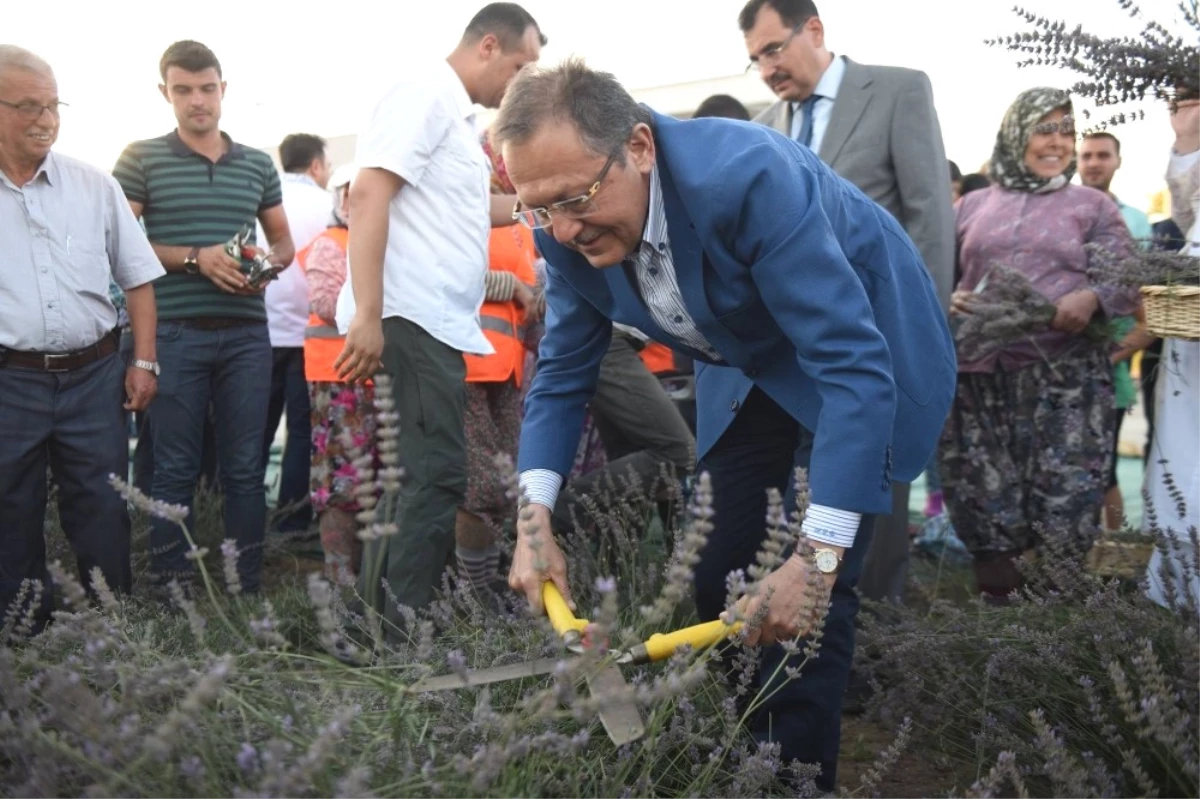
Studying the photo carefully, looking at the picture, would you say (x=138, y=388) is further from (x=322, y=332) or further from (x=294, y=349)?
(x=294, y=349)

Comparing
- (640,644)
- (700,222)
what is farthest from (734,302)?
(640,644)

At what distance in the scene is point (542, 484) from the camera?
2.65m

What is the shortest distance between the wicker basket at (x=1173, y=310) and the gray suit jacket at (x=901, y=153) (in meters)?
1.08

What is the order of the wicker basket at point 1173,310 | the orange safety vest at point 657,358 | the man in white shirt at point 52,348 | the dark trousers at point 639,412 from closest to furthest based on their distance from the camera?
the wicker basket at point 1173,310, the man in white shirt at point 52,348, the dark trousers at point 639,412, the orange safety vest at point 657,358

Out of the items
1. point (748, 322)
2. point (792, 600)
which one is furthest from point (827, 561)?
point (748, 322)

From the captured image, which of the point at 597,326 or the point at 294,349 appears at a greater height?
the point at 597,326

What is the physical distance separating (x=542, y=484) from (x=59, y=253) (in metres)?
2.02

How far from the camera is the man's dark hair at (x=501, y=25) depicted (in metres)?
4.04

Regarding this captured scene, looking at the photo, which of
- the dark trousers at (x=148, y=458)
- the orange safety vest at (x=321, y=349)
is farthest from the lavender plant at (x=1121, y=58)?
the dark trousers at (x=148, y=458)

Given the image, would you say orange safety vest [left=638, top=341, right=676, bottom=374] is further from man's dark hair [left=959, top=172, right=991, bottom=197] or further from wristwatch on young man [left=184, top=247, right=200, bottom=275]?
man's dark hair [left=959, top=172, right=991, bottom=197]

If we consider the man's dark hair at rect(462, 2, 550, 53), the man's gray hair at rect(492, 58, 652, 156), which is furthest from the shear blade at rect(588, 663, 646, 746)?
the man's dark hair at rect(462, 2, 550, 53)

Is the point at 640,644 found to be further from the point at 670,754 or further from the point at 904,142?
the point at 904,142

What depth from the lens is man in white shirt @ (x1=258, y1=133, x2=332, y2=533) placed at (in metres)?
6.25

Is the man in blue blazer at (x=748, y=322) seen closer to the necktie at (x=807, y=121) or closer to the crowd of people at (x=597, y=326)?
the crowd of people at (x=597, y=326)
